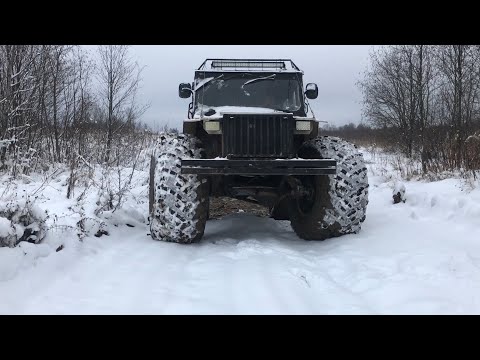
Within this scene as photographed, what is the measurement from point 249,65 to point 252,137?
2.38 metres

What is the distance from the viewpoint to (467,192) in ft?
21.9

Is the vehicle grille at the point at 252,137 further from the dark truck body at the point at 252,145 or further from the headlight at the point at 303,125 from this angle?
the headlight at the point at 303,125

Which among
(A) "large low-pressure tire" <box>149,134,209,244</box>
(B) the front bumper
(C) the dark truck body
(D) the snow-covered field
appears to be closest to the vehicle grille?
(C) the dark truck body

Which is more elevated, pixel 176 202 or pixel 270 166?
pixel 270 166

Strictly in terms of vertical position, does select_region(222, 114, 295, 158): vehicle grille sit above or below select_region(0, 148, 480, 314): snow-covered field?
above

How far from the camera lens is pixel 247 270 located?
13.7 feet

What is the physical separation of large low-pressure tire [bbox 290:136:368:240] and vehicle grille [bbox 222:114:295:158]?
691 millimetres

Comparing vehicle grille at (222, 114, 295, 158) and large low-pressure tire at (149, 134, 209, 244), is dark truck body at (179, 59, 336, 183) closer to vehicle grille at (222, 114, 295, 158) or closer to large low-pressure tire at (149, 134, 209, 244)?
vehicle grille at (222, 114, 295, 158)

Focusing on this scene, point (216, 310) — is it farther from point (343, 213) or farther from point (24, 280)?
point (343, 213)

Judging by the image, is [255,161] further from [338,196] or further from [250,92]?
[250,92]

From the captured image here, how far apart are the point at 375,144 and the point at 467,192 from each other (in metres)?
18.6

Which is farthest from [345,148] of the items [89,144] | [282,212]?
[89,144]

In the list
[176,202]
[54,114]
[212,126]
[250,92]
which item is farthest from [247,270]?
[54,114]

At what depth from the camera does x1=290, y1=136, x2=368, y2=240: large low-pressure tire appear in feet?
17.7
